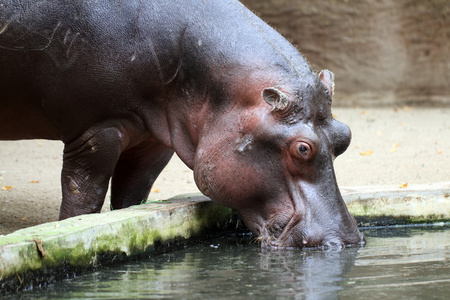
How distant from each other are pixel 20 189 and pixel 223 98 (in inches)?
129

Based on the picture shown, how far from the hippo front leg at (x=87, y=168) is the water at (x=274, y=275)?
81 centimetres

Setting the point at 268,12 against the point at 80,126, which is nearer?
the point at 80,126

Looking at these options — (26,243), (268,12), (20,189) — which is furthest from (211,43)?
(268,12)

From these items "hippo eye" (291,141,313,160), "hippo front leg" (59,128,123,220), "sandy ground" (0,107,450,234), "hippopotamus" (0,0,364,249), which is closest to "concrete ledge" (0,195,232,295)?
"hippopotamus" (0,0,364,249)

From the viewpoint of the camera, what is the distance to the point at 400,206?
564 cm

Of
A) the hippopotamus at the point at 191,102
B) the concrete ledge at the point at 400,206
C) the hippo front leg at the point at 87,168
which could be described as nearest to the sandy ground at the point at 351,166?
the concrete ledge at the point at 400,206

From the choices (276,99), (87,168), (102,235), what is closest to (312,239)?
(276,99)

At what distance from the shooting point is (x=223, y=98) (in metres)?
4.86

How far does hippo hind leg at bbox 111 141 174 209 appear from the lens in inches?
226

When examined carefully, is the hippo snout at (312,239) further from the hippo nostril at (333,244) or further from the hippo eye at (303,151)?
the hippo eye at (303,151)

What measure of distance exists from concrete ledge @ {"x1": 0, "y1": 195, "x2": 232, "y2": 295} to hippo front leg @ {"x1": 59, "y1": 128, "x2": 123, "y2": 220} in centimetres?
44

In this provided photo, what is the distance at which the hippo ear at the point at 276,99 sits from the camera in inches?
178

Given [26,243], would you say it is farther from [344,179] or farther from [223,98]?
[344,179]

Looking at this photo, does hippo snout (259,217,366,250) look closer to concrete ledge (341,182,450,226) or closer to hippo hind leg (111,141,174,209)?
concrete ledge (341,182,450,226)
